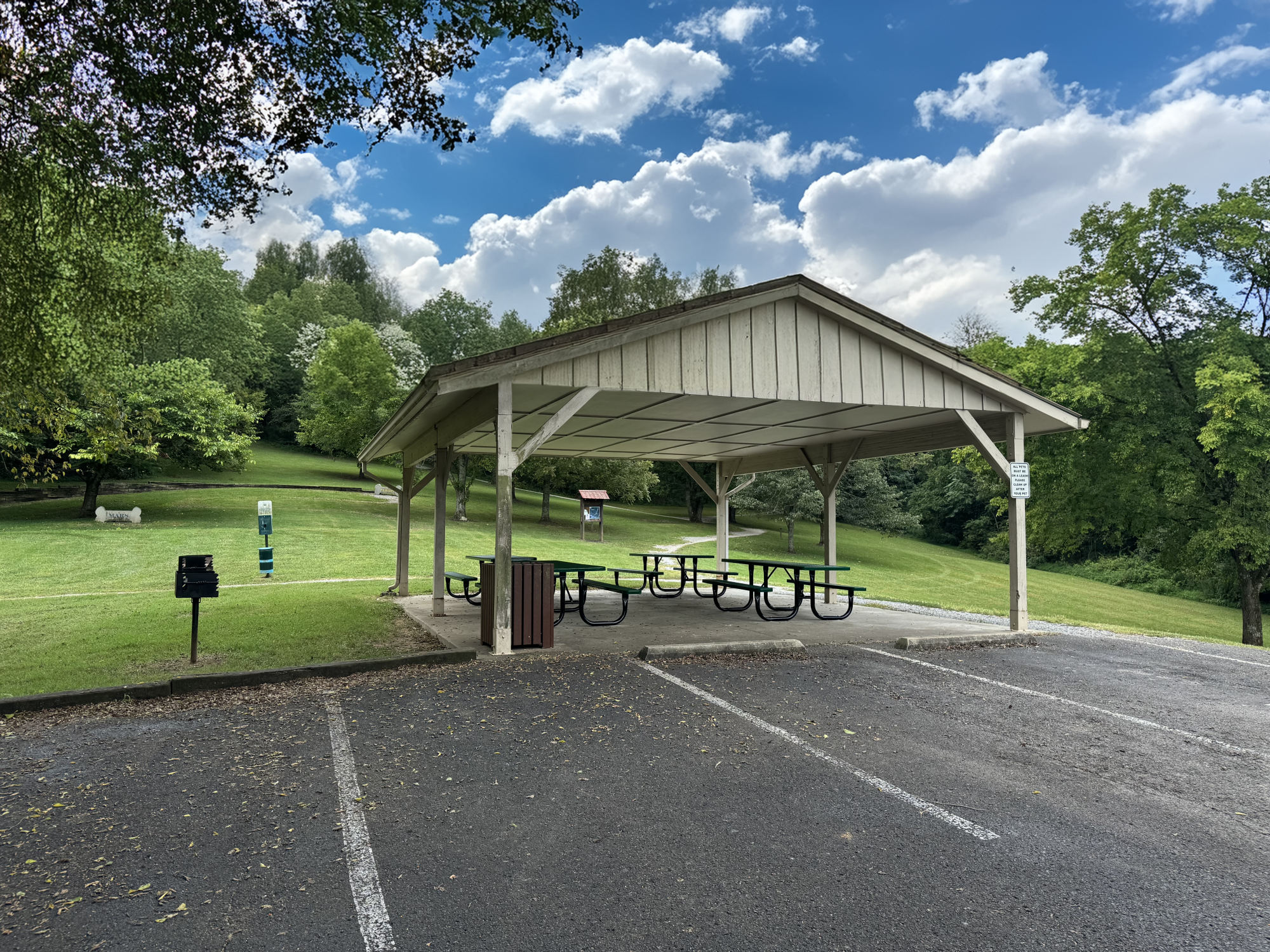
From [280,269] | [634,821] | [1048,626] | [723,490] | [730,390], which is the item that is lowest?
[1048,626]

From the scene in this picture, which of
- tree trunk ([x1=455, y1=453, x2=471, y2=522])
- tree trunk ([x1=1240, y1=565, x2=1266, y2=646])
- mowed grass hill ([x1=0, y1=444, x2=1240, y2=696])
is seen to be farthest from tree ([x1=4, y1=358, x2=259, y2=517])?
tree trunk ([x1=1240, y1=565, x2=1266, y2=646])

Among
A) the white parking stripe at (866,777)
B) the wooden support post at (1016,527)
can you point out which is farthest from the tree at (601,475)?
the white parking stripe at (866,777)

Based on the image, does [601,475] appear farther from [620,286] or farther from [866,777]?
[866,777]

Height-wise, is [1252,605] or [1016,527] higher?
[1016,527]

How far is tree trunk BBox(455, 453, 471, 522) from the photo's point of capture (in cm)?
3014

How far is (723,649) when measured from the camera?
292 inches

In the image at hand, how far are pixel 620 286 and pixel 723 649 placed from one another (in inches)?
1342

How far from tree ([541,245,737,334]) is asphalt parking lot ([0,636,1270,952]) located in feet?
110

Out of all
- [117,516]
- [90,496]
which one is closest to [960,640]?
[117,516]

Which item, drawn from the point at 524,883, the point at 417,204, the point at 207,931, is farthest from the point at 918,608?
the point at 417,204

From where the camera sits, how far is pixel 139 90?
5.47 metres

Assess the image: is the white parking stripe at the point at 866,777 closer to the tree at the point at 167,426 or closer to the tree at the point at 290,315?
→ the tree at the point at 167,426

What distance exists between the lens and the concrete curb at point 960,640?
7941 mm

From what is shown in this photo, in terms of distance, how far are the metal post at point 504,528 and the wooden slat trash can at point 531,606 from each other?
15 centimetres
